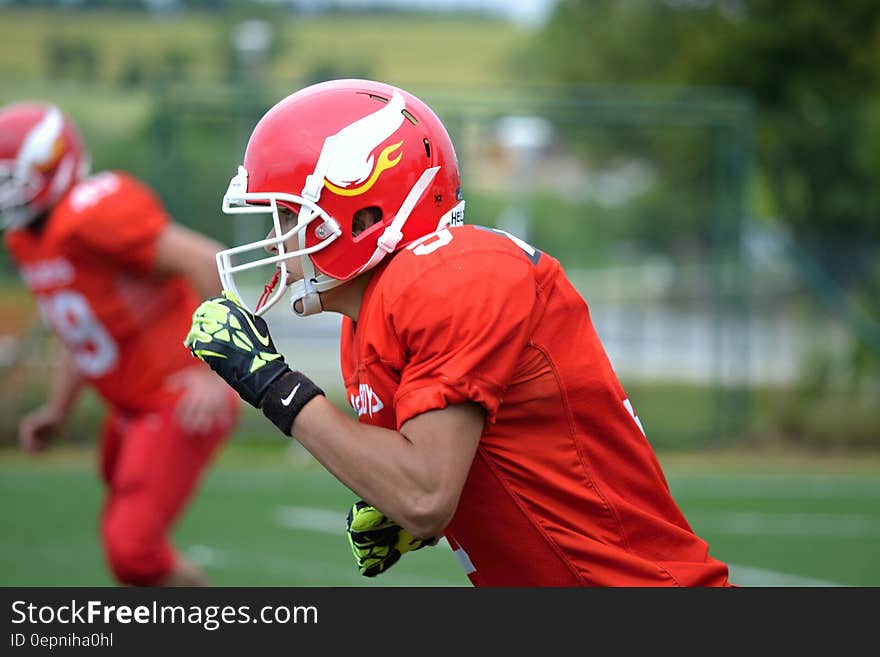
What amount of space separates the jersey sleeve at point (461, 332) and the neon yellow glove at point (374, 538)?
0.43 meters

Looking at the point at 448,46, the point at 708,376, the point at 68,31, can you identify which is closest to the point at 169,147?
the point at 708,376

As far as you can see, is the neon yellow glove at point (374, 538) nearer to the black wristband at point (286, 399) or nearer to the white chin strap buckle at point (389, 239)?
the black wristband at point (286, 399)

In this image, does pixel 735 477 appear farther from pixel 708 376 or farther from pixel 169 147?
pixel 169 147

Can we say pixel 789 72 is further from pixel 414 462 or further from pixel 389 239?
pixel 414 462

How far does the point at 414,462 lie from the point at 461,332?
282mm

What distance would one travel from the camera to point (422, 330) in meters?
2.58

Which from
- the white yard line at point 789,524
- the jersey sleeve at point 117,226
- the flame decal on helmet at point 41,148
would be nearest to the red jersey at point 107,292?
the jersey sleeve at point 117,226

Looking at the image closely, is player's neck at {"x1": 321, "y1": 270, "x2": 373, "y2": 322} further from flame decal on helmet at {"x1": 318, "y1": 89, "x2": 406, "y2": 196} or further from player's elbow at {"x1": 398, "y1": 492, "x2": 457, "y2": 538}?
player's elbow at {"x1": 398, "y1": 492, "x2": 457, "y2": 538}

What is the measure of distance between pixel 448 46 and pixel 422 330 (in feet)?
122

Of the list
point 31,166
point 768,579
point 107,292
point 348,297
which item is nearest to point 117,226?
point 107,292

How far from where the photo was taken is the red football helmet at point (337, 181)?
2814 mm

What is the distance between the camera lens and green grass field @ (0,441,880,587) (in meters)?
6.86

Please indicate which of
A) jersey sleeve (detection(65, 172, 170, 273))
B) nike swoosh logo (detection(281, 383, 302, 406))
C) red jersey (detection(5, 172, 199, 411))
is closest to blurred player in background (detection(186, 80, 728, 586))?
nike swoosh logo (detection(281, 383, 302, 406))

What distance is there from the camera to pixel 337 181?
2812 millimetres
